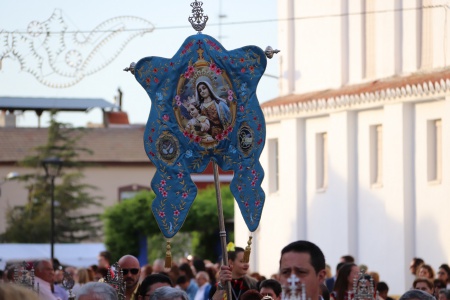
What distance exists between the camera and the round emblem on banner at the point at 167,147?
13.5 meters

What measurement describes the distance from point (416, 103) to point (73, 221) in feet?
117

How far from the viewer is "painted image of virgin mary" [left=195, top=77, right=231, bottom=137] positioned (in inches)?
523

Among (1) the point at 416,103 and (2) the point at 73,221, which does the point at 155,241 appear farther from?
(1) the point at 416,103

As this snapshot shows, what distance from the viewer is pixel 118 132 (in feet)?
276

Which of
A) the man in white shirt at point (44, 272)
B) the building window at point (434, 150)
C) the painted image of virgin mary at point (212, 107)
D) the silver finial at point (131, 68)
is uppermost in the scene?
the building window at point (434, 150)

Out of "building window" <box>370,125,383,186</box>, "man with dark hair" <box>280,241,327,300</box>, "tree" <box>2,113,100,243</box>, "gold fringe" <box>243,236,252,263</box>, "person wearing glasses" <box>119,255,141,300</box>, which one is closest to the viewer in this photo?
"man with dark hair" <box>280,241,327,300</box>

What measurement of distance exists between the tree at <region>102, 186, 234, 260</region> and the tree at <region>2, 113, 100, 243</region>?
8.89 metres

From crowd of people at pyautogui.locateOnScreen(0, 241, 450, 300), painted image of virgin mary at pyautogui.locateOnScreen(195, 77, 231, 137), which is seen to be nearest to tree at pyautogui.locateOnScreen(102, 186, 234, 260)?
crowd of people at pyautogui.locateOnScreen(0, 241, 450, 300)

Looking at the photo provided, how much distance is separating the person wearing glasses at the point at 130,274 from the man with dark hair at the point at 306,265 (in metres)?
4.37

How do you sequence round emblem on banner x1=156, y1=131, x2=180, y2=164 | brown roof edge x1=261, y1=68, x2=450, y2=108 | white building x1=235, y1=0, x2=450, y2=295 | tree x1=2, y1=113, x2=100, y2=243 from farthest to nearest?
tree x1=2, y1=113, x2=100, y2=243 < white building x1=235, y1=0, x2=450, y2=295 < brown roof edge x1=261, y1=68, x2=450, y2=108 < round emblem on banner x1=156, y1=131, x2=180, y2=164

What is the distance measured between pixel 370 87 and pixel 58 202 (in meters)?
33.2

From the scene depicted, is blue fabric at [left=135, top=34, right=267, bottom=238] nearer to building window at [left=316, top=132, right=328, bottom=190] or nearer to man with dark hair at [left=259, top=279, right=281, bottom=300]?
man with dark hair at [left=259, top=279, right=281, bottom=300]

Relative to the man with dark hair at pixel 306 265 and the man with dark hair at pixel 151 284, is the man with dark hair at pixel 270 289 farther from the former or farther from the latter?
the man with dark hair at pixel 306 265

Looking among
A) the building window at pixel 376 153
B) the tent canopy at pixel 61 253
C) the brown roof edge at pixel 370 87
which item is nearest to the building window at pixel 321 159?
the brown roof edge at pixel 370 87
